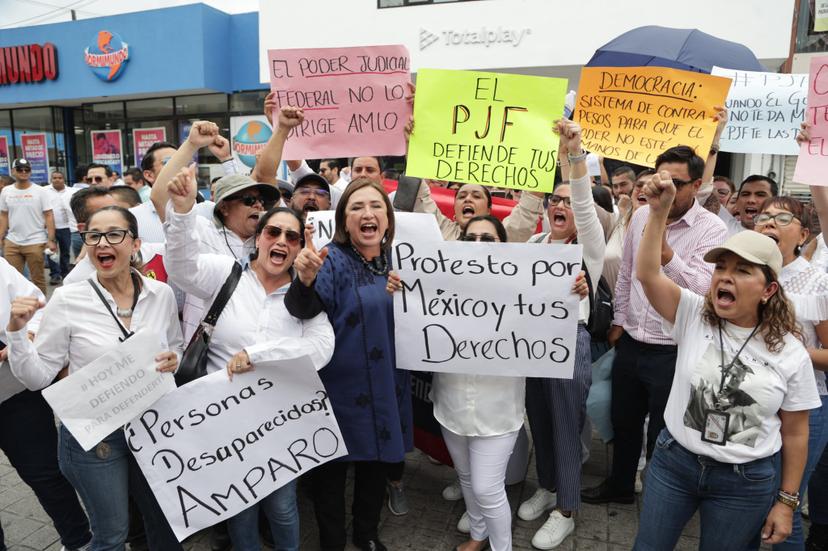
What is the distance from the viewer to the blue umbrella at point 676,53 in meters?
5.31

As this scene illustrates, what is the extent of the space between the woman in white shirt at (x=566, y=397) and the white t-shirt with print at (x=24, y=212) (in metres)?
8.48

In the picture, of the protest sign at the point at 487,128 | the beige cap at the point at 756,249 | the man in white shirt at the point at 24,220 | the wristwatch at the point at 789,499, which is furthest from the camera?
the man in white shirt at the point at 24,220

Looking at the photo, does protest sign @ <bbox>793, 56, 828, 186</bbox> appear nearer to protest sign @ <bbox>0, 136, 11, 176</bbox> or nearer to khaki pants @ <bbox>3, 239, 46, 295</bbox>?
khaki pants @ <bbox>3, 239, 46, 295</bbox>

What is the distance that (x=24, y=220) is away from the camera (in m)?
8.72

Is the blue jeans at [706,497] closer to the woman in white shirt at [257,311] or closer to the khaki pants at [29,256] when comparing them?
the woman in white shirt at [257,311]

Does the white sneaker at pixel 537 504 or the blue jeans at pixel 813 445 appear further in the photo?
the white sneaker at pixel 537 504

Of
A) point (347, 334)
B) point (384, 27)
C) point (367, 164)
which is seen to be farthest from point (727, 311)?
point (384, 27)

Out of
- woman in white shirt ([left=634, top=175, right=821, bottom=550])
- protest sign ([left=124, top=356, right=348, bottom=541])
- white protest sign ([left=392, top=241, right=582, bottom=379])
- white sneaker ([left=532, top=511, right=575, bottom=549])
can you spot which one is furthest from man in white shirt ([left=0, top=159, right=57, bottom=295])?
woman in white shirt ([left=634, top=175, right=821, bottom=550])

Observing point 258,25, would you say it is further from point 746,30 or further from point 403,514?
point 403,514

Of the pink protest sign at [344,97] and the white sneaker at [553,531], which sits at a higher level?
the pink protest sign at [344,97]

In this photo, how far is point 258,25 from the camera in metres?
13.5

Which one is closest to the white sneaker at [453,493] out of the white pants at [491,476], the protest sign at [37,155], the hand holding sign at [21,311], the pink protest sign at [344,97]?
the white pants at [491,476]

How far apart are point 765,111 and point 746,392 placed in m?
3.21

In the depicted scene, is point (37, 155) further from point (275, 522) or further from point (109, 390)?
point (275, 522)
